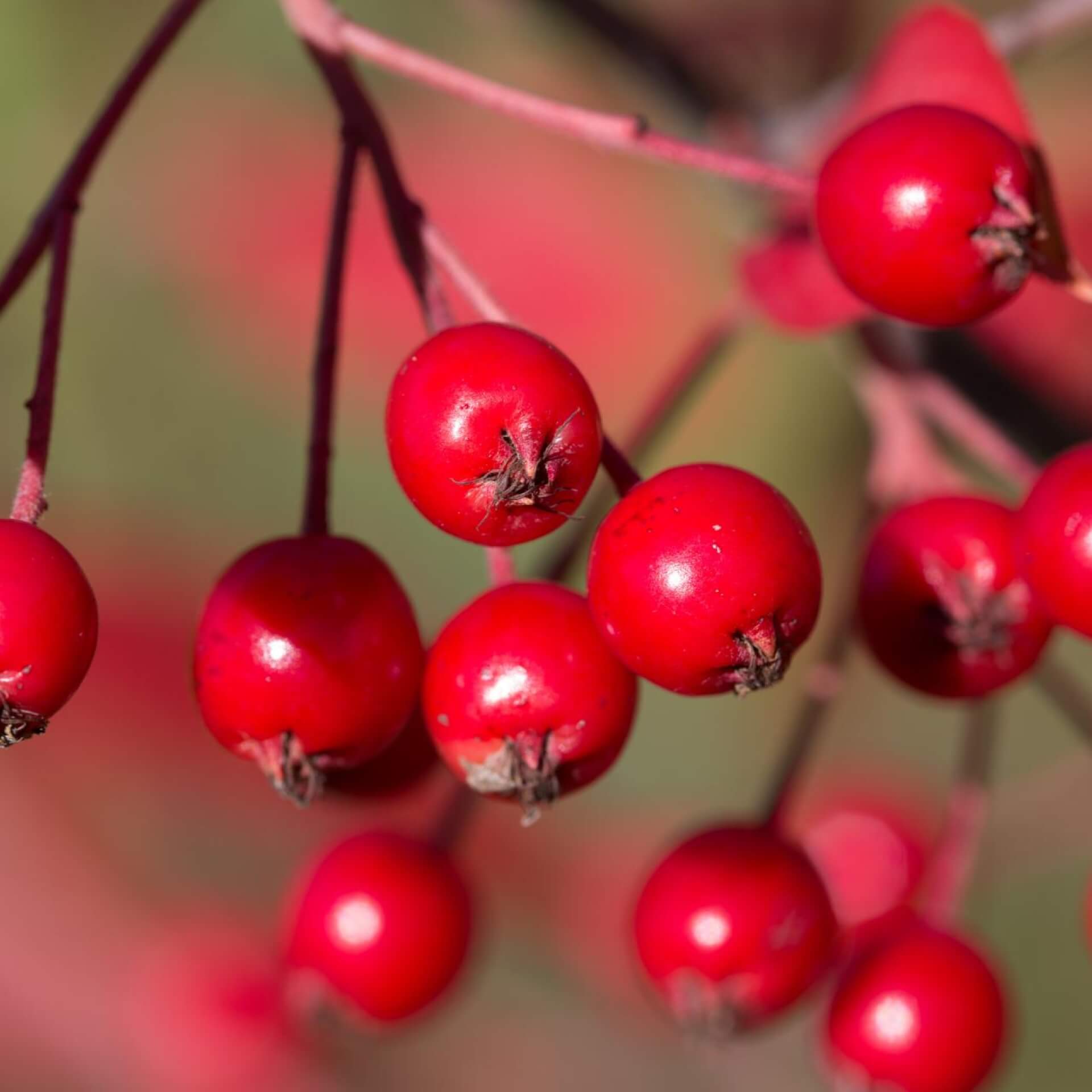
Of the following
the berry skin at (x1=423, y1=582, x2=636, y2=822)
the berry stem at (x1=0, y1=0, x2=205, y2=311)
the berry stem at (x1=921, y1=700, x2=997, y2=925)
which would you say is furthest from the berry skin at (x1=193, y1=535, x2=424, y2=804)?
the berry stem at (x1=921, y1=700, x2=997, y2=925)

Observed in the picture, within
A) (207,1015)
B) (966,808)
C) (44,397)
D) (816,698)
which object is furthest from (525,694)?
(207,1015)

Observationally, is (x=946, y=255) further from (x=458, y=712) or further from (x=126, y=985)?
(x=126, y=985)

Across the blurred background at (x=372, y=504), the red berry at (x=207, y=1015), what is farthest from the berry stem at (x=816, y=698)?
the red berry at (x=207, y=1015)

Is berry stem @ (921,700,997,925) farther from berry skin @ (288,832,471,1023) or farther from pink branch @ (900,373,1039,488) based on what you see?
berry skin @ (288,832,471,1023)

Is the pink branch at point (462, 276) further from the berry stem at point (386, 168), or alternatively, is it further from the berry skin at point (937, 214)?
the berry skin at point (937, 214)

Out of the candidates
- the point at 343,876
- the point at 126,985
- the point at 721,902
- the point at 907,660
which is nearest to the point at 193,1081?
the point at 126,985
